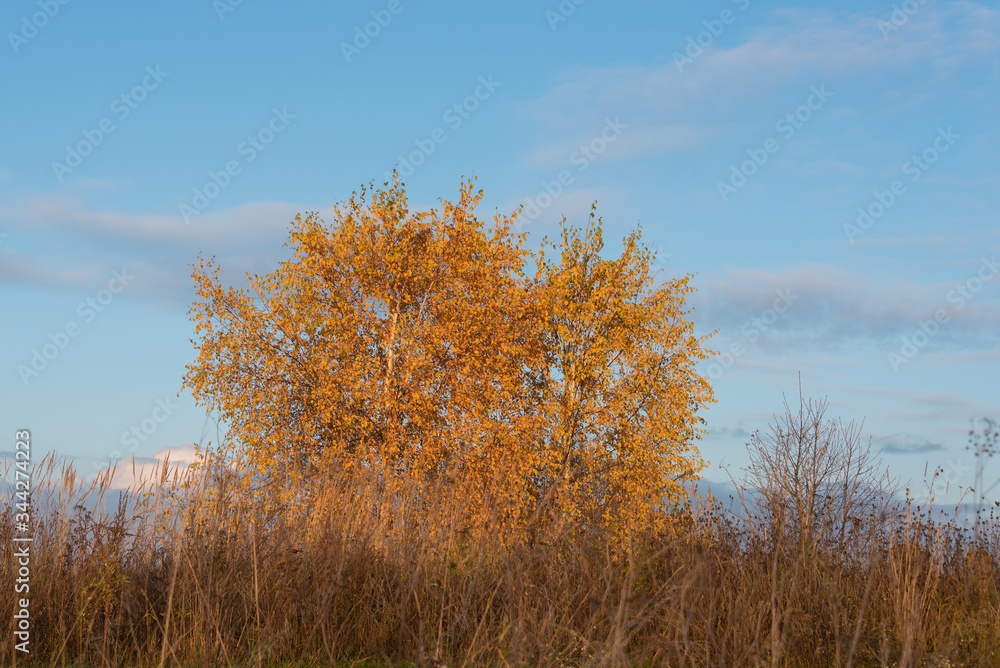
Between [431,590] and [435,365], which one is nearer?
[431,590]

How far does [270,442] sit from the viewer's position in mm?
16938

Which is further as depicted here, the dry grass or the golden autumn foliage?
the golden autumn foliage

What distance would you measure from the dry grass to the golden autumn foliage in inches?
305

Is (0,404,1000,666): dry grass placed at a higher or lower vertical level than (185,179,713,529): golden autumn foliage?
lower

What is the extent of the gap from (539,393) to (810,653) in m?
13.9

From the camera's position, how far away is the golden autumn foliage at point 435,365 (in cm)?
1706

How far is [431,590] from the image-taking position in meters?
6.60

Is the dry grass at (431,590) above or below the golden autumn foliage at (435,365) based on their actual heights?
below

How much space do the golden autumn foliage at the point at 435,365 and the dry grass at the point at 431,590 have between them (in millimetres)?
7742

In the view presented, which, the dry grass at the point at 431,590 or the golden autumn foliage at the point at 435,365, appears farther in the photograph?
the golden autumn foliage at the point at 435,365

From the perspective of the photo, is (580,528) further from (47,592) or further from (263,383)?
(263,383)

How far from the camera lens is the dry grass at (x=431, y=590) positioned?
6367 millimetres

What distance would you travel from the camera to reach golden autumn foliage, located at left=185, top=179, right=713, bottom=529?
17.1 metres

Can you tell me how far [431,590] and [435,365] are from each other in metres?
11.4
